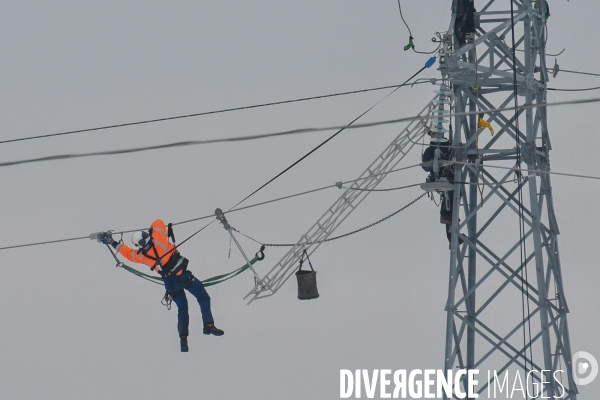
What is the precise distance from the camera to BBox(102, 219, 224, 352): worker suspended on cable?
21.9 m

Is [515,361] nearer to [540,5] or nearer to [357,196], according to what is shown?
[357,196]

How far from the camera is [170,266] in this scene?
72.8ft

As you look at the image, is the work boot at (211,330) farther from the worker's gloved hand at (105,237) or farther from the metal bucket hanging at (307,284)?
the worker's gloved hand at (105,237)

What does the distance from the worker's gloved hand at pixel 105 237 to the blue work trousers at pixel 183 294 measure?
130 centimetres

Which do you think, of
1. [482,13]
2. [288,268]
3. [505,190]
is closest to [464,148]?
[505,190]

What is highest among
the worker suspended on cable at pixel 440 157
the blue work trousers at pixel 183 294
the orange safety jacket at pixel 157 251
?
the worker suspended on cable at pixel 440 157

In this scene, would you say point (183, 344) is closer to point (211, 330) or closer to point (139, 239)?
point (211, 330)

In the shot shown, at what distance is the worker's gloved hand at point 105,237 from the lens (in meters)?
21.8

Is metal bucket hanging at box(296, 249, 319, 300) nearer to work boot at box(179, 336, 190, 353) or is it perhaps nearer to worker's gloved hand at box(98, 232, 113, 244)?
work boot at box(179, 336, 190, 353)

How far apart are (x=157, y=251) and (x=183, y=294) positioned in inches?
38.4

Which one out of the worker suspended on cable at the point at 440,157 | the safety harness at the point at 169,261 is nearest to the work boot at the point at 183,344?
the safety harness at the point at 169,261

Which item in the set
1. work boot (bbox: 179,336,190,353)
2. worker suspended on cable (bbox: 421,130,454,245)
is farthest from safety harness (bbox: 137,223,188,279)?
worker suspended on cable (bbox: 421,130,454,245)

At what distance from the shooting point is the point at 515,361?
22.2 meters

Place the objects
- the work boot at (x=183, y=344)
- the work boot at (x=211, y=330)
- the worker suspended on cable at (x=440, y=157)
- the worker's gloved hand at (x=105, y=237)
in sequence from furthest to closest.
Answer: the work boot at (x=183, y=344) < the work boot at (x=211, y=330) < the worker suspended on cable at (x=440, y=157) < the worker's gloved hand at (x=105, y=237)
